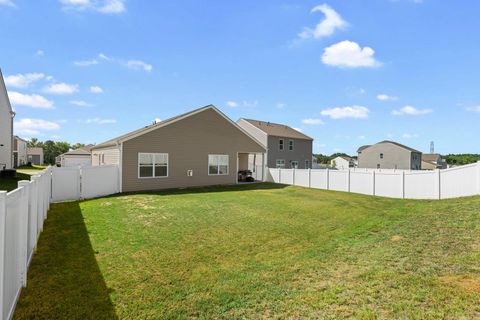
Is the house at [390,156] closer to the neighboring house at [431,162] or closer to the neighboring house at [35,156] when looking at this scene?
the neighboring house at [431,162]

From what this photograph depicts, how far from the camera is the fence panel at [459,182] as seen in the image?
12.9 m

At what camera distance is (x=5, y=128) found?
25078 mm

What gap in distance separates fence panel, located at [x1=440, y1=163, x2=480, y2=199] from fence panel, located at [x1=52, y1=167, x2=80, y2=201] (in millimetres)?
→ 18492

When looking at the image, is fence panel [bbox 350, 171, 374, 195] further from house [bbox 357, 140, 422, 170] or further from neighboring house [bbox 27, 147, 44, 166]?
neighboring house [bbox 27, 147, 44, 166]

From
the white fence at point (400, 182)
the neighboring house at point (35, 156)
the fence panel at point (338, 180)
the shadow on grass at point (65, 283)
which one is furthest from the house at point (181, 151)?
the neighboring house at point (35, 156)

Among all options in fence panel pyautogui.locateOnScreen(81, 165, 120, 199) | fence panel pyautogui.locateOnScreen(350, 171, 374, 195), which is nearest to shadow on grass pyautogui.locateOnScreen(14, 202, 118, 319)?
fence panel pyautogui.locateOnScreen(81, 165, 120, 199)

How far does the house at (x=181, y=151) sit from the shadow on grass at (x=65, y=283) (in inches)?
381

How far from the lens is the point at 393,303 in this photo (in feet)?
12.9

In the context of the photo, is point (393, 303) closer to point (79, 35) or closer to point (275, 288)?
point (275, 288)

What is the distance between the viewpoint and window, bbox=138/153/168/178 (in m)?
17.2

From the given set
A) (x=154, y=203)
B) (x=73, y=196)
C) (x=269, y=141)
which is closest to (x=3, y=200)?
(x=154, y=203)

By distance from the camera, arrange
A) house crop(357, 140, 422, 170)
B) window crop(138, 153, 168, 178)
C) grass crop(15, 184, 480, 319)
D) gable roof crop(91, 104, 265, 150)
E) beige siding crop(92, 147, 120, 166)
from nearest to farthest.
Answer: grass crop(15, 184, 480, 319)
gable roof crop(91, 104, 265, 150)
window crop(138, 153, 168, 178)
beige siding crop(92, 147, 120, 166)
house crop(357, 140, 422, 170)

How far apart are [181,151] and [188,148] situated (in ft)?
1.97

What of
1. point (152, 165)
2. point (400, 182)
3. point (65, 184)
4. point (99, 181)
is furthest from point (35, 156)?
point (400, 182)
